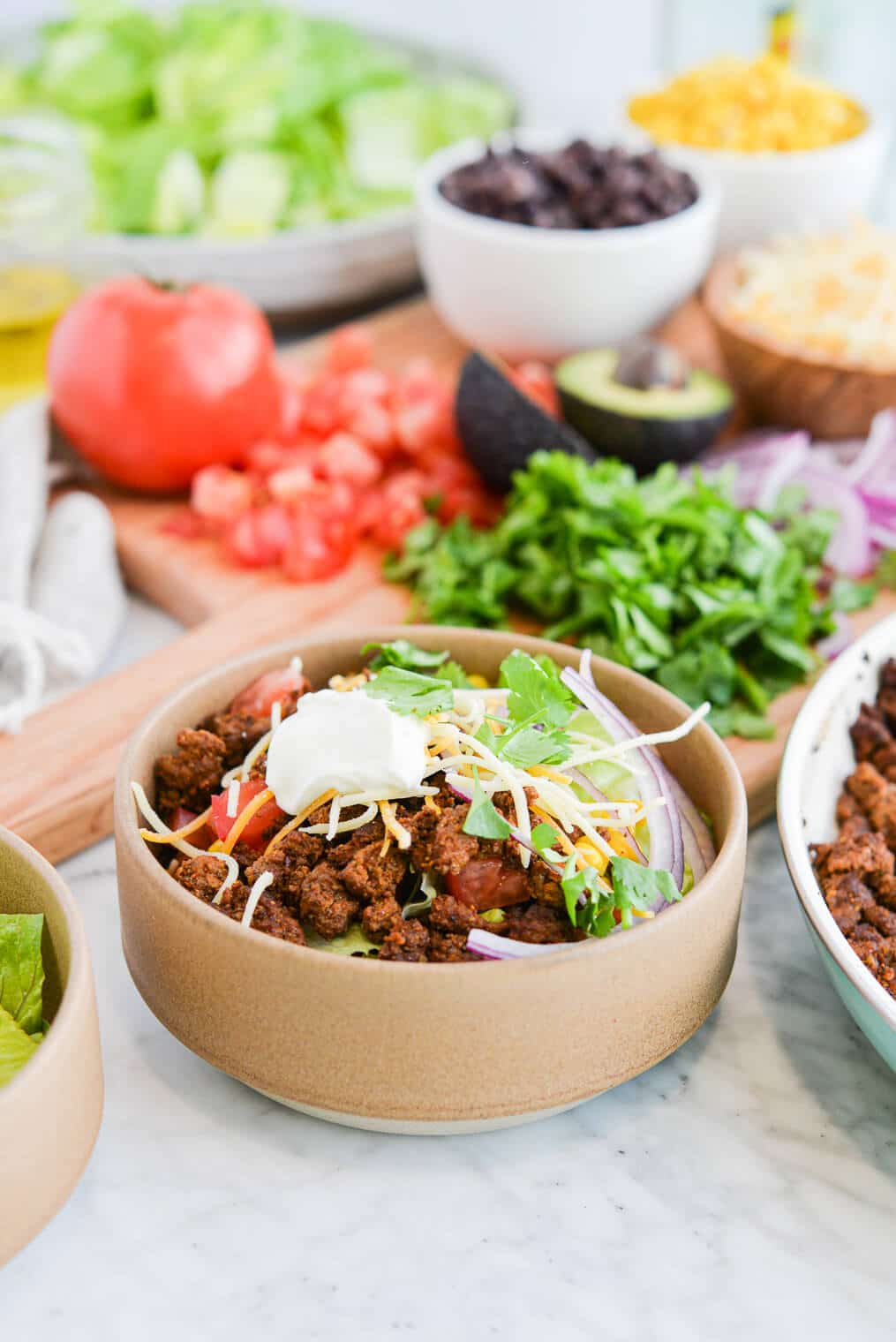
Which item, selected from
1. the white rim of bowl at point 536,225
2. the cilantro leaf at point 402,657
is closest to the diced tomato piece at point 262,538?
the cilantro leaf at point 402,657

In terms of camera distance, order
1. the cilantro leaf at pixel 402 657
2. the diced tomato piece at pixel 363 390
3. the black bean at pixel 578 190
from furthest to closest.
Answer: the black bean at pixel 578 190 → the diced tomato piece at pixel 363 390 → the cilantro leaf at pixel 402 657

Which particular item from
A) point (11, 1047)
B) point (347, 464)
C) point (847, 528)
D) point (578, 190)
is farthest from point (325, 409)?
point (11, 1047)

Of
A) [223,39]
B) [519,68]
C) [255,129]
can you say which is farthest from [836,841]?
[519,68]

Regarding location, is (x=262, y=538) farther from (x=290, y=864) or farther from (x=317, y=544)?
(x=290, y=864)

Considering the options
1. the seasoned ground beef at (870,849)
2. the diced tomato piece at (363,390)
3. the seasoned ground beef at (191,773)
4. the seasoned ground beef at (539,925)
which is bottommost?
the diced tomato piece at (363,390)

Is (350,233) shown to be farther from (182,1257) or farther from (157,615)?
(182,1257)

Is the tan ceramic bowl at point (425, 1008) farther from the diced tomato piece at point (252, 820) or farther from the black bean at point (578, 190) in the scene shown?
the black bean at point (578, 190)
